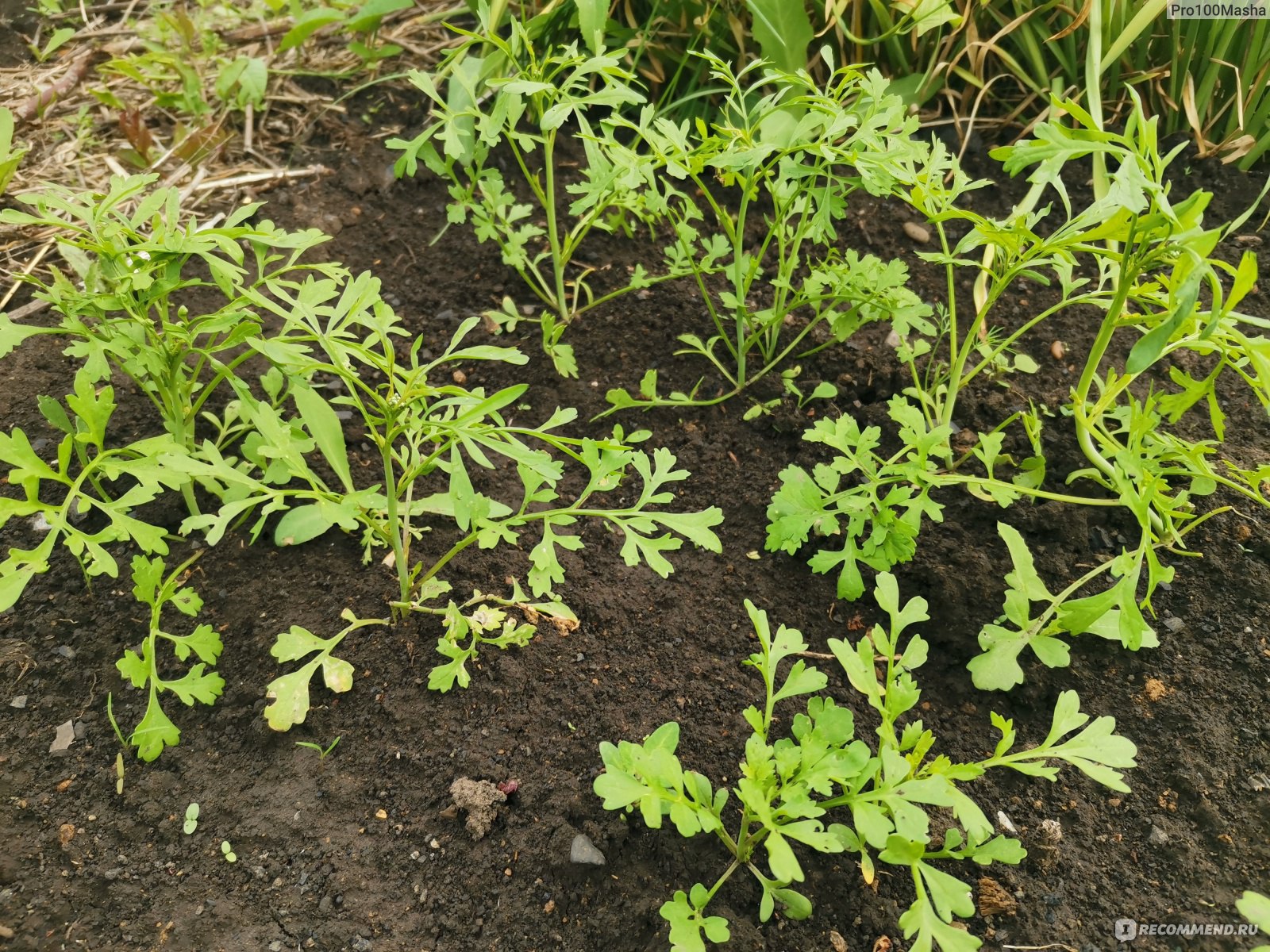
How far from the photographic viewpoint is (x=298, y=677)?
→ 165cm

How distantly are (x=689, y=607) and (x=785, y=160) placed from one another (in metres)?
0.88

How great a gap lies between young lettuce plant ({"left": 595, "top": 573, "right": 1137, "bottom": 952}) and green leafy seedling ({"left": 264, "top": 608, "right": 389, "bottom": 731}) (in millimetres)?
568

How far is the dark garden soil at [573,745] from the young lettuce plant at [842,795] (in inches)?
5.1

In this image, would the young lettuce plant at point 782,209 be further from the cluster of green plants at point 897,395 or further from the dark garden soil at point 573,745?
the dark garden soil at point 573,745

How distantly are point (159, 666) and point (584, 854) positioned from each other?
84cm

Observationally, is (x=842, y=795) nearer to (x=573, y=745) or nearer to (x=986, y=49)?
(x=573, y=745)

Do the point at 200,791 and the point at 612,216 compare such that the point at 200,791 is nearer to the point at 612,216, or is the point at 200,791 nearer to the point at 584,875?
the point at 584,875

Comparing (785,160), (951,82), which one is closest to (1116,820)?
(785,160)

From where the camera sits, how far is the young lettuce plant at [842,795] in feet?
4.25

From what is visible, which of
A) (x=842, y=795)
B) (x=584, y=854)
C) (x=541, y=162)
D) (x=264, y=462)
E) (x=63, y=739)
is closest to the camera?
(x=842, y=795)

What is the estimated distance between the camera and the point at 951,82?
2.84 meters

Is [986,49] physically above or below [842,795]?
above

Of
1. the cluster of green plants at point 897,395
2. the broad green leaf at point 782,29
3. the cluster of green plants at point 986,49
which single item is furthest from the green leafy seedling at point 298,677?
the broad green leaf at point 782,29

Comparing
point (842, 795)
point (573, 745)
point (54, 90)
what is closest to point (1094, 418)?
point (842, 795)
